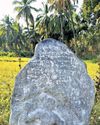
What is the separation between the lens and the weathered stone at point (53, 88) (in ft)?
16.3

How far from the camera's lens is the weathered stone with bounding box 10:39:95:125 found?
16.3 ft

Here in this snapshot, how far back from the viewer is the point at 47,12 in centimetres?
4031

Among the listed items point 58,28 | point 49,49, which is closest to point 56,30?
point 58,28

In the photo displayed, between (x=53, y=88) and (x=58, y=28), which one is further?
(x=58, y=28)

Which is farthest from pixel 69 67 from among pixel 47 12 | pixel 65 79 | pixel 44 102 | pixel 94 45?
pixel 47 12

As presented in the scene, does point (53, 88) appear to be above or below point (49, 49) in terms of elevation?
below

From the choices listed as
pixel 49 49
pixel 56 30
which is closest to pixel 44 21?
pixel 56 30

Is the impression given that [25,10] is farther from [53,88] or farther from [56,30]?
Answer: [53,88]

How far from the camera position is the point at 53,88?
508 cm

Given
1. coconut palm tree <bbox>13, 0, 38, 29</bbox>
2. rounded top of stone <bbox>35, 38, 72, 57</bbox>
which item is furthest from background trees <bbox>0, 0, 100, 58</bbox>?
rounded top of stone <bbox>35, 38, 72, 57</bbox>

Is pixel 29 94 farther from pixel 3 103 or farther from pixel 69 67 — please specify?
pixel 3 103

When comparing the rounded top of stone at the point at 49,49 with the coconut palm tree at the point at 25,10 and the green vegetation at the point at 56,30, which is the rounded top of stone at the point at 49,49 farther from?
the coconut palm tree at the point at 25,10

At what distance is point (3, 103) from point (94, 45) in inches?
1083

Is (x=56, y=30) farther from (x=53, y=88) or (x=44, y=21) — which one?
(x=53, y=88)
